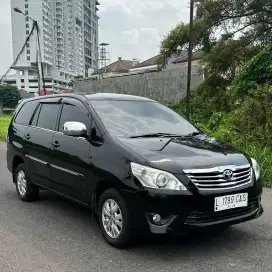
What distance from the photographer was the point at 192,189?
3.69 m

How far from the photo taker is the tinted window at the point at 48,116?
5462 millimetres

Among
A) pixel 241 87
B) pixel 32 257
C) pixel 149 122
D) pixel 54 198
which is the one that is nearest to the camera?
pixel 32 257

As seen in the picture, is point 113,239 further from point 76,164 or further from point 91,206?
point 76,164

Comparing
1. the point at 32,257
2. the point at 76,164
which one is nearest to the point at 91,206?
the point at 76,164

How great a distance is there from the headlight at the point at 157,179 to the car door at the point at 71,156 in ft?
2.90

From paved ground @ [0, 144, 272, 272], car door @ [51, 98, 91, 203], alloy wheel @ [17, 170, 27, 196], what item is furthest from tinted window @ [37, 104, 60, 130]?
paved ground @ [0, 144, 272, 272]

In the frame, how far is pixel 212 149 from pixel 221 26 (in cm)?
1376

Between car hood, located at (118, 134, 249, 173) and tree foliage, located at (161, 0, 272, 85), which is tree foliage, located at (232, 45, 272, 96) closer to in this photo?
tree foliage, located at (161, 0, 272, 85)

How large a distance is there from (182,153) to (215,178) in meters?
0.43

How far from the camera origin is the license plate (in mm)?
3787

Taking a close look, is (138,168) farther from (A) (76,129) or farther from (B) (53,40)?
(B) (53,40)

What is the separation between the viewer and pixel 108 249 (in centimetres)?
412

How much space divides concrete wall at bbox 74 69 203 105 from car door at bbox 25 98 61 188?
11302 millimetres

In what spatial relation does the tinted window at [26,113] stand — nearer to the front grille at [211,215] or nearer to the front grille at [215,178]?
the front grille at [215,178]
